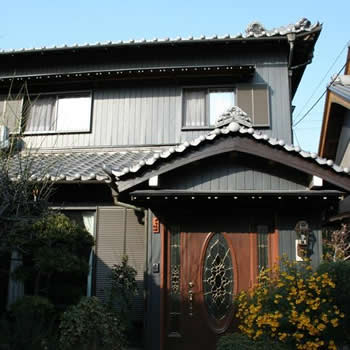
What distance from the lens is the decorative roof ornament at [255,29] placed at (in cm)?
1038

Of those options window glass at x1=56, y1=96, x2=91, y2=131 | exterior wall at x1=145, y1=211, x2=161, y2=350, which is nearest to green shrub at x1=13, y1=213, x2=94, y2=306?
exterior wall at x1=145, y1=211, x2=161, y2=350

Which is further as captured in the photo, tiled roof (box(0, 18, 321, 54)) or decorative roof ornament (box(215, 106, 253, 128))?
tiled roof (box(0, 18, 321, 54))

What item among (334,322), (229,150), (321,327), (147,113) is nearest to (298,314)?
(321,327)

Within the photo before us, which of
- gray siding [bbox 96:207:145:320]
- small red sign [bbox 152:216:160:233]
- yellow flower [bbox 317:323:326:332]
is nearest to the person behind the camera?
yellow flower [bbox 317:323:326:332]

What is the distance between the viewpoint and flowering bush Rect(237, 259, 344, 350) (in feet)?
18.5

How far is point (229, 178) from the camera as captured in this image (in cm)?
748

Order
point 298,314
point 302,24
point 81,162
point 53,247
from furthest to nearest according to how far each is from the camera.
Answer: point 302,24 → point 81,162 → point 53,247 → point 298,314

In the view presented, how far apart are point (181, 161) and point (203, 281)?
7.08ft

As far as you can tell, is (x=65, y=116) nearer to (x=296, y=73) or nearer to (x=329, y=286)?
(x=296, y=73)

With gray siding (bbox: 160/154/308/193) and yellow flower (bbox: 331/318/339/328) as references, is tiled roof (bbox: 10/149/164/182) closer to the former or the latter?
gray siding (bbox: 160/154/308/193)

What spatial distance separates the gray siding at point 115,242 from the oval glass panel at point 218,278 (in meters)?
1.69

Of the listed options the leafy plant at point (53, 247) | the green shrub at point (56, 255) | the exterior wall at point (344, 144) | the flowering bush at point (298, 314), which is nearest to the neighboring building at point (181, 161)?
the green shrub at point (56, 255)

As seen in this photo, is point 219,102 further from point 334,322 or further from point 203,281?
point 334,322

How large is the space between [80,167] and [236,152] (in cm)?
348
